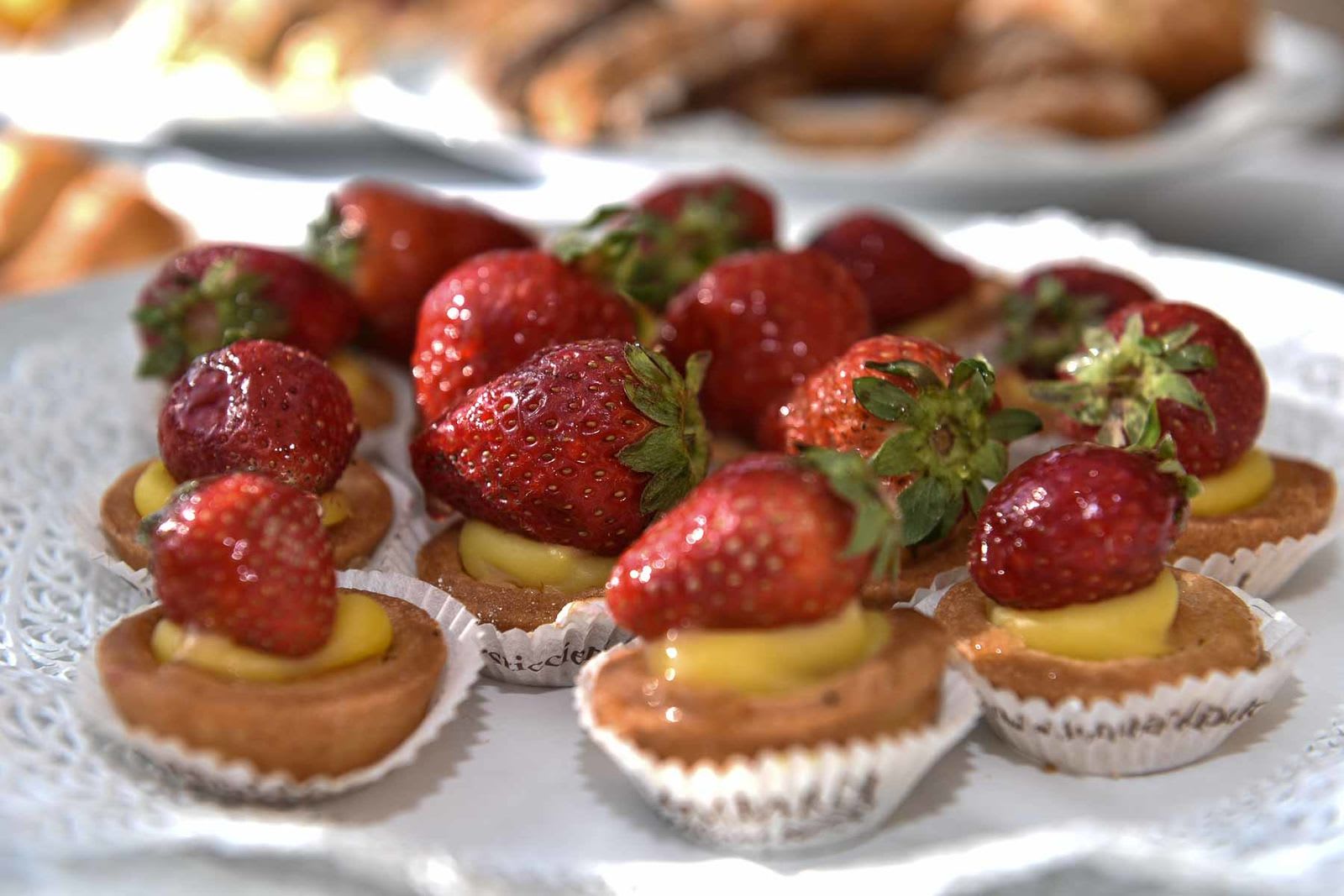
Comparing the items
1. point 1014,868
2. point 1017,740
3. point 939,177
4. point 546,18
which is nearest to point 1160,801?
point 1017,740

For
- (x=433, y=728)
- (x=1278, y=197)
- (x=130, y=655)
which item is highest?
(x=130, y=655)

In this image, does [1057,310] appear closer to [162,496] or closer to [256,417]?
[256,417]

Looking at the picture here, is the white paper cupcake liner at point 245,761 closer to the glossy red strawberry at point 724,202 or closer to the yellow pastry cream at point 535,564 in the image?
the yellow pastry cream at point 535,564

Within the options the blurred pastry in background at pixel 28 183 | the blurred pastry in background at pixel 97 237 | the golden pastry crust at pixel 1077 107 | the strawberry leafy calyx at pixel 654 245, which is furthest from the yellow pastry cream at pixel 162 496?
the blurred pastry in background at pixel 28 183

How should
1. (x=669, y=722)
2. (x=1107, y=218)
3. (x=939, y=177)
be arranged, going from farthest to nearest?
(x=1107, y=218) < (x=939, y=177) < (x=669, y=722)

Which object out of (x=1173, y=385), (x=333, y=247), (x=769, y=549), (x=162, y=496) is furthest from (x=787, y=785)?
(x=333, y=247)

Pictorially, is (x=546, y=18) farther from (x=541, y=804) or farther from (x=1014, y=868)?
(x=1014, y=868)
